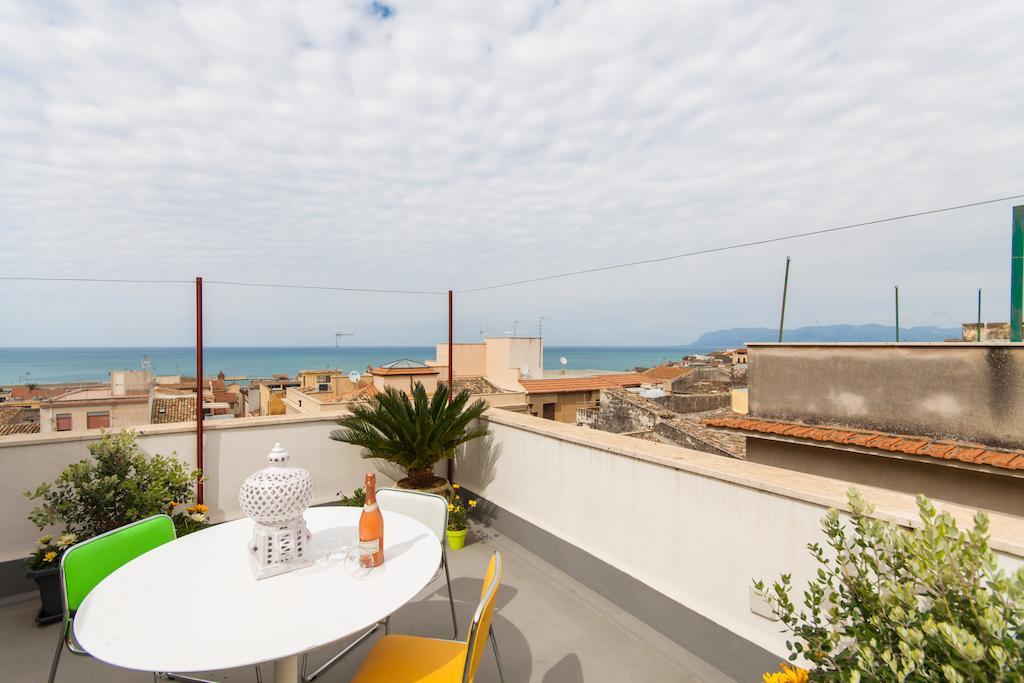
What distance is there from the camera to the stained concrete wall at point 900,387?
3.97m

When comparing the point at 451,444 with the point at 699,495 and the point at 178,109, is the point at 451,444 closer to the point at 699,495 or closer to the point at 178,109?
the point at 699,495

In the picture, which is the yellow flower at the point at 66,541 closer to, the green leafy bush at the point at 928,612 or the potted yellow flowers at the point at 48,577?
the potted yellow flowers at the point at 48,577

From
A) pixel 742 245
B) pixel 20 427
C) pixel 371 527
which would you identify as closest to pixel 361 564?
pixel 371 527

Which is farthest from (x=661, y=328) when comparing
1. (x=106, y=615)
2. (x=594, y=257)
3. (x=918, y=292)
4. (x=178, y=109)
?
(x=106, y=615)

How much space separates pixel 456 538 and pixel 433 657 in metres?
2.18

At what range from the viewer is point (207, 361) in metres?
4.89

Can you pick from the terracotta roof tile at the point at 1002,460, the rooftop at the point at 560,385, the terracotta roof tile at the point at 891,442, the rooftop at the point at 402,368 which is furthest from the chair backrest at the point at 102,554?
the rooftop at the point at 560,385

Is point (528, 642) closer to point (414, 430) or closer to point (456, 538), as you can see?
point (456, 538)

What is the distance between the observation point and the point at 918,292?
599 cm

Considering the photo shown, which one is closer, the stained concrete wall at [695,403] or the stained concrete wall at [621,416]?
the stained concrete wall at [621,416]

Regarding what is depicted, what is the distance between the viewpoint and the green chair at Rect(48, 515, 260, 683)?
1.94 meters

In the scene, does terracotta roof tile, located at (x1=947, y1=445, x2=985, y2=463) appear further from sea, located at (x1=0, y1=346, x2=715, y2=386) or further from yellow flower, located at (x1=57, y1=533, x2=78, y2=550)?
yellow flower, located at (x1=57, y1=533, x2=78, y2=550)

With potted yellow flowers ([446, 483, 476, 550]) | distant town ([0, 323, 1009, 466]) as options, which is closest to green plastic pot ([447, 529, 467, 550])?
potted yellow flowers ([446, 483, 476, 550])

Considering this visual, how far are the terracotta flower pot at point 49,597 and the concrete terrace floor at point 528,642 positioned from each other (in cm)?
6
